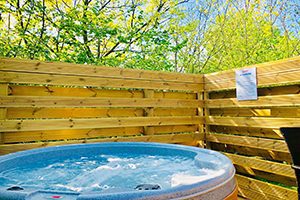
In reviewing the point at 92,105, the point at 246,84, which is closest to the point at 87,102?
the point at 92,105

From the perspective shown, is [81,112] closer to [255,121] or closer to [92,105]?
[92,105]

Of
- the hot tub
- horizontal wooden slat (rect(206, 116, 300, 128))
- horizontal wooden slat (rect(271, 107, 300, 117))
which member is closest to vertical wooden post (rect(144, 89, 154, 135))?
the hot tub

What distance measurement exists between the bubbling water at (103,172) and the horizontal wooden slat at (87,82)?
31.1 inches

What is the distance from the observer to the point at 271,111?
2652mm

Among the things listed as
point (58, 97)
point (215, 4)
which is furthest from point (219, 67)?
point (58, 97)

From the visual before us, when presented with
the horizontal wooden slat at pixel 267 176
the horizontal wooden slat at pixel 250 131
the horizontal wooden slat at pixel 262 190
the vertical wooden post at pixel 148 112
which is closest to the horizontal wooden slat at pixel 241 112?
the horizontal wooden slat at pixel 250 131

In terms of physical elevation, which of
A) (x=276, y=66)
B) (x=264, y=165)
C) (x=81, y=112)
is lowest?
(x=264, y=165)

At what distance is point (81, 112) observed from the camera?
2.75 m

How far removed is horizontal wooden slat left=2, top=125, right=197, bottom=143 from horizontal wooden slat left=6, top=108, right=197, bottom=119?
161 millimetres

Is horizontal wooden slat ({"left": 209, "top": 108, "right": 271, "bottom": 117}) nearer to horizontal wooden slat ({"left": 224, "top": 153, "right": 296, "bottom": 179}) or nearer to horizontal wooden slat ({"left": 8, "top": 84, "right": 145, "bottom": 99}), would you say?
horizontal wooden slat ({"left": 224, "top": 153, "right": 296, "bottom": 179})

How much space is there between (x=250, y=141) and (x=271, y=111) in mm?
402

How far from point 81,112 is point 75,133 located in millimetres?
237

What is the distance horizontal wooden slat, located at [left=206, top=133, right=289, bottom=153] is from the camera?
2.43 m

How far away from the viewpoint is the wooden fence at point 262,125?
2395 mm
